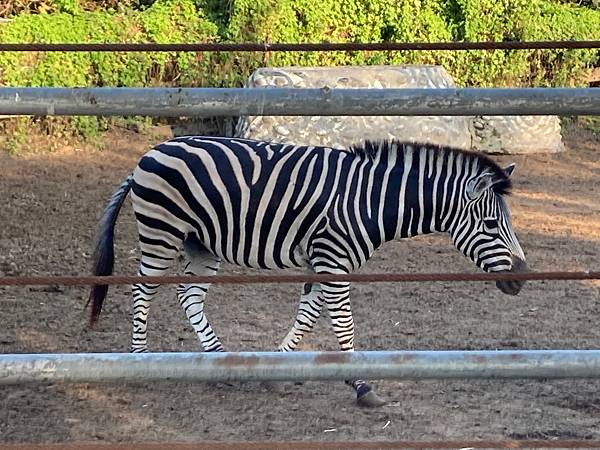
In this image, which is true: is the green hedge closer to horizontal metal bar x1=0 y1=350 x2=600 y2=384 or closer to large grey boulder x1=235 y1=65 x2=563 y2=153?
large grey boulder x1=235 y1=65 x2=563 y2=153

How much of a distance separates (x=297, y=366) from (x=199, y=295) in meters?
4.08

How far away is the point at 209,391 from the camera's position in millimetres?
5492

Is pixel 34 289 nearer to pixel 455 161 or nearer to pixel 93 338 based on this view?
pixel 93 338

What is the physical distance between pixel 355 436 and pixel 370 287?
2.59 m

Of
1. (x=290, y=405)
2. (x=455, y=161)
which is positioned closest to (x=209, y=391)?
(x=290, y=405)

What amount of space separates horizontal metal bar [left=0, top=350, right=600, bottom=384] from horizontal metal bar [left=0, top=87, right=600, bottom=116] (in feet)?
1.59

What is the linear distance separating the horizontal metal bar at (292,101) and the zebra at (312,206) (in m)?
3.44

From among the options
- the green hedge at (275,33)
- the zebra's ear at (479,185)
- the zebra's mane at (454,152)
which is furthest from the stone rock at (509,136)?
the zebra's ear at (479,185)

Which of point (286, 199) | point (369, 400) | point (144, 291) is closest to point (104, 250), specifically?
→ point (144, 291)

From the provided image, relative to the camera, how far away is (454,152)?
224 inches

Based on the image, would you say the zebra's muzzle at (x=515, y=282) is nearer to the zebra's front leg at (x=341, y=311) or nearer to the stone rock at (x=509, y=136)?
the zebra's front leg at (x=341, y=311)

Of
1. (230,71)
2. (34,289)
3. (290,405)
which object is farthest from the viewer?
(230,71)

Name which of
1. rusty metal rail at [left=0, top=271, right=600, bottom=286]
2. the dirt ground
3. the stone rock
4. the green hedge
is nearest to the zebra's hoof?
the dirt ground

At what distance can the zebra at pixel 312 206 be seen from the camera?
5.52m
